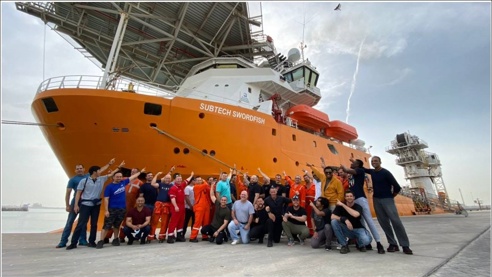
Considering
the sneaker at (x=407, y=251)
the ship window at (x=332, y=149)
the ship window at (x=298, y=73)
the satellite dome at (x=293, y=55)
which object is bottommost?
the sneaker at (x=407, y=251)

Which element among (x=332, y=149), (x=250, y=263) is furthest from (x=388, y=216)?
(x=332, y=149)

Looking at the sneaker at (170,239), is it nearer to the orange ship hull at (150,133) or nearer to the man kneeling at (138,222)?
the man kneeling at (138,222)

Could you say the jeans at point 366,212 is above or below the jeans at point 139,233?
above

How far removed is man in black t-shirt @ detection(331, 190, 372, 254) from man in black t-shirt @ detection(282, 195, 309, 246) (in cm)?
90

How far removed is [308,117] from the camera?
14.8 m

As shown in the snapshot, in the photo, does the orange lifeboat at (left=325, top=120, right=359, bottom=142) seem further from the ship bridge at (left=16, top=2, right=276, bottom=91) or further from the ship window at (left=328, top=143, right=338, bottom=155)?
the ship bridge at (left=16, top=2, right=276, bottom=91)

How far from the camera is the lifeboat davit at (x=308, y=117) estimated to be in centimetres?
1475

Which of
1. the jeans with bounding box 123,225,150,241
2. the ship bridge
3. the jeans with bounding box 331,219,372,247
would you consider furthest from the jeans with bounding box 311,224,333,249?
the ship bridge

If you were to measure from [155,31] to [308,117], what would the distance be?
1055 centimetres

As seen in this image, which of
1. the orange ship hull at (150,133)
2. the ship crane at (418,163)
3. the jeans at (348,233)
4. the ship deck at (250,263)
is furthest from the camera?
the ship crane at (418,163)

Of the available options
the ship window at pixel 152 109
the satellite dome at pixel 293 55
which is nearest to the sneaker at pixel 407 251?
the ship window at pixel 152 109

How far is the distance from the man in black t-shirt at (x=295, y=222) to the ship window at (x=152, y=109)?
20.3 feet

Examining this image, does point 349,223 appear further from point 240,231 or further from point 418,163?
point 418,163

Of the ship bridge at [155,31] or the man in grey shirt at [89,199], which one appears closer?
the man in grey shirt at [89,199]
